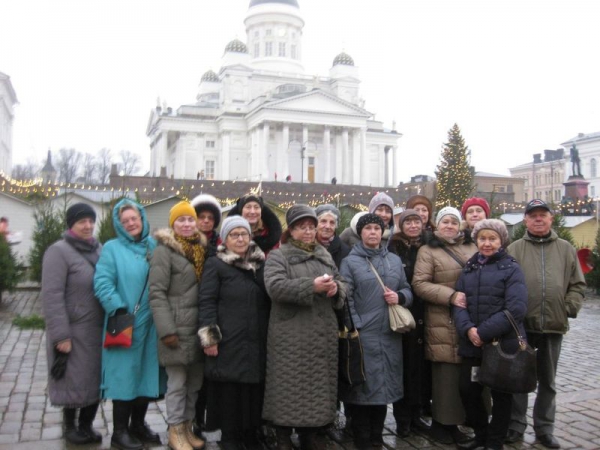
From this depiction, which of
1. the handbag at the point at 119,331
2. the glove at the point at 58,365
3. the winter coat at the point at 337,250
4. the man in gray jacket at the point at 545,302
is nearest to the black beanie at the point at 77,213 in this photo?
the handbag at the point at 119,331

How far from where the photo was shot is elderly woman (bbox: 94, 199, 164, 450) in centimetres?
502

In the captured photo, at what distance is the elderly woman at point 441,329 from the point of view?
210 inches

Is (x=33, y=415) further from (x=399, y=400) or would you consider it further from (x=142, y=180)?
(x=142, y=180)

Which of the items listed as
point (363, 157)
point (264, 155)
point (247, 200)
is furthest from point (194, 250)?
point (363, 157)

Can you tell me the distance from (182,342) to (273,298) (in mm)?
842

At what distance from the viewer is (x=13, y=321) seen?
453 inches

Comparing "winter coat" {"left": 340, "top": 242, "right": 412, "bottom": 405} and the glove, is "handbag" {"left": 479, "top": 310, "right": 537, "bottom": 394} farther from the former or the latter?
Answer: the glove

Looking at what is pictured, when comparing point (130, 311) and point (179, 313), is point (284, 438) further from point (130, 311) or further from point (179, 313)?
point (130, 311)

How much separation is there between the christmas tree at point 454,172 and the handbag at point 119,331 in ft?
80.5

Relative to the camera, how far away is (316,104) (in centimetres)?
6094

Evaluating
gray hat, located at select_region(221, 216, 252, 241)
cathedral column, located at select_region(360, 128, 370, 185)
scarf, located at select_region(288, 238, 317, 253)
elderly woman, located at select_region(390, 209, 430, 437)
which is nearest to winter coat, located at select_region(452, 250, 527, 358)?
elderly woman, located at select_region(390, 209, 430, 437)

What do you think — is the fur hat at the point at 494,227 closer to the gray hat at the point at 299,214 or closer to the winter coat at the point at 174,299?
the gray hat at the point at 299,214

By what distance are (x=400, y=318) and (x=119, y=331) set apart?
2.30 meters

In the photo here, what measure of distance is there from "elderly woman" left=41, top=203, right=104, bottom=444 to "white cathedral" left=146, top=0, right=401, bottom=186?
51.7 metres
